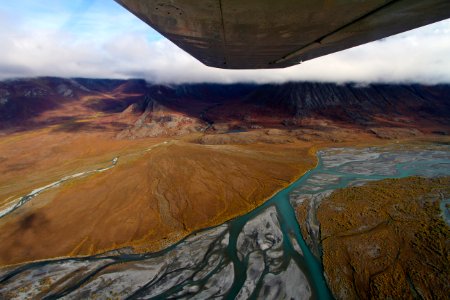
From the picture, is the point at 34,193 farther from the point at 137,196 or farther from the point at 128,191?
the point at 137,196

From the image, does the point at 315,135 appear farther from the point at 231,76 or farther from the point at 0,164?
the point at 231,76

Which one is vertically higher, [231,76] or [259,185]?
Result: [231,76]

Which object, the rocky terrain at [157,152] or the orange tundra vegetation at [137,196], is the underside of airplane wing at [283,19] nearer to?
the rocky terrain at [157,152]

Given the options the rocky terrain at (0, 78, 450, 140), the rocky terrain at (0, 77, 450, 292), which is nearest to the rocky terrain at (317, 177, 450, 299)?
the rocky terrain at (0, 77, 450, 292)

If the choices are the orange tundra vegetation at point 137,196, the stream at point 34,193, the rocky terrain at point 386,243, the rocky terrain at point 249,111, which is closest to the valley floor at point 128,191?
the orange tundra vegetation at point 137,196

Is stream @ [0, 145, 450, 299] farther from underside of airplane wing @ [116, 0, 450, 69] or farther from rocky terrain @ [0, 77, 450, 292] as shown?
underside of airplane wing @ [116, 0, 450, 69]

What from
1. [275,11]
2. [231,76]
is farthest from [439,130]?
[231,76]

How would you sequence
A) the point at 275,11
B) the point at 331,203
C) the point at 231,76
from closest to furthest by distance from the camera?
1. the point at 275,11
2. the point at 331,203
3. the point at 231,76
